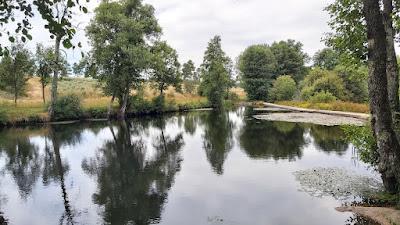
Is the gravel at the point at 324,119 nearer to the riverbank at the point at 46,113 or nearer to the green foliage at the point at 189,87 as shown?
the riverbank at the point at 46,113

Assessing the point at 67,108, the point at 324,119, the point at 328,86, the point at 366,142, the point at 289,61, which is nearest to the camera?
the point at 366,142

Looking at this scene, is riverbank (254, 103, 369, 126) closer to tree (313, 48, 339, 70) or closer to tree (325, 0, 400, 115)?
tree (325, 0, 400, 115)

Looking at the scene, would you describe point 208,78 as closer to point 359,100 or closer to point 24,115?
point 359,100

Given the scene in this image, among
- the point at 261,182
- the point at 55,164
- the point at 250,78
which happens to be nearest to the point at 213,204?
the point at 261,182

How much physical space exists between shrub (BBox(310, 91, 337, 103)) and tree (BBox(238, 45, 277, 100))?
89.3 ft

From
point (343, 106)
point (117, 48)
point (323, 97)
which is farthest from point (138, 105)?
point (323, 97)

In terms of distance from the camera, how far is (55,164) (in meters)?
20.4

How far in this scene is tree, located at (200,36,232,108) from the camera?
76.2 metres

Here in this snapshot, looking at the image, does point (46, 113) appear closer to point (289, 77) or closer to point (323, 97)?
point (323, 97)

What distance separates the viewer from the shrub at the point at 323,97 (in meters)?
58.2

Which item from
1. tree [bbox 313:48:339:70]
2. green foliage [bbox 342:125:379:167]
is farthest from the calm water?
tree [bbox 313:48:339:70]

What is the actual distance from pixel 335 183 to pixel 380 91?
610 cm

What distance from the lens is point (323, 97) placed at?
5862cm

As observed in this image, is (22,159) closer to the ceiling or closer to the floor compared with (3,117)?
closer to the floor
